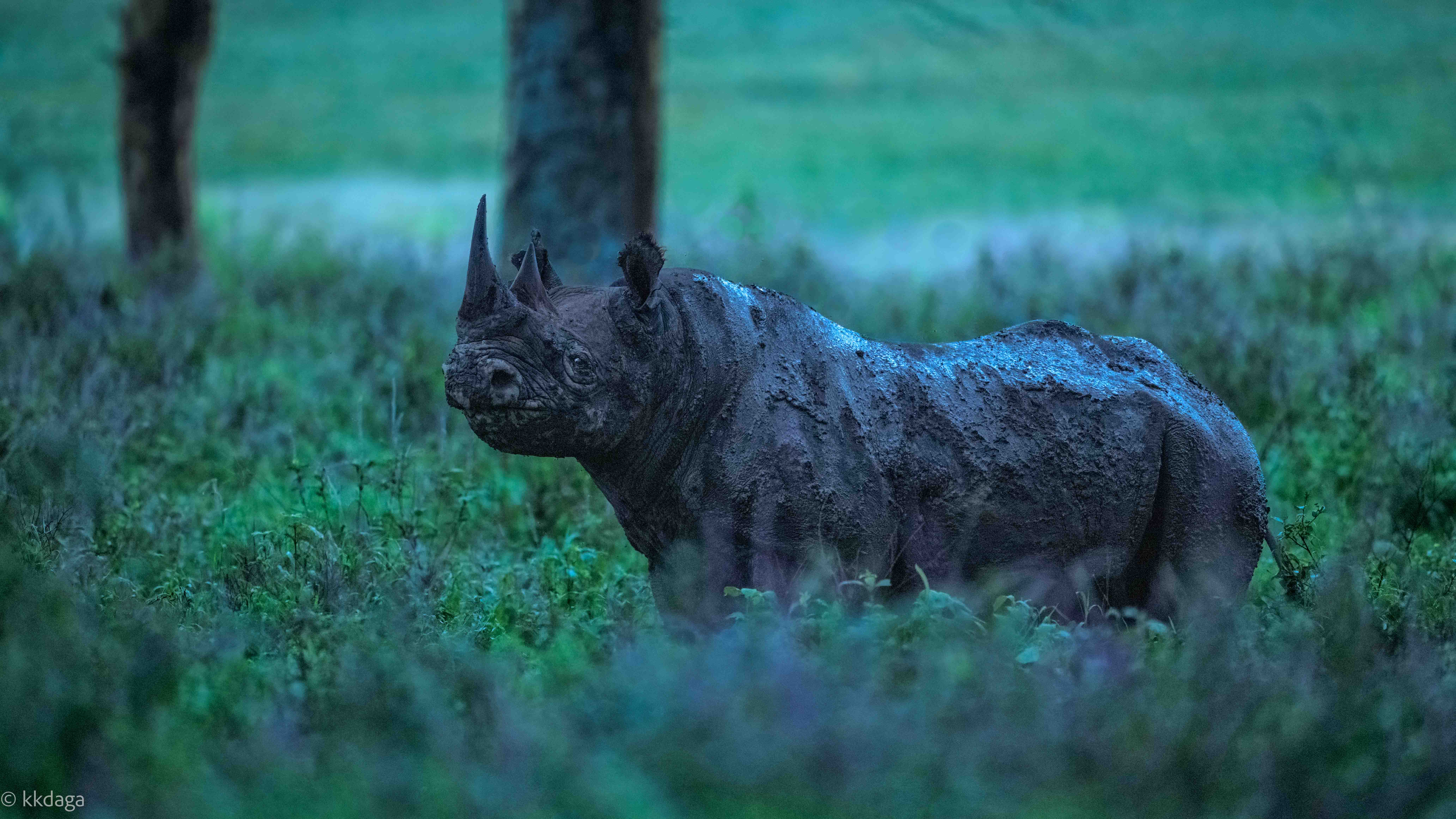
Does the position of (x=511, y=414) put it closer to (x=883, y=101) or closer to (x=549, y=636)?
(x=549, y=636)

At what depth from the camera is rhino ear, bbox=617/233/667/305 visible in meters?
4.24

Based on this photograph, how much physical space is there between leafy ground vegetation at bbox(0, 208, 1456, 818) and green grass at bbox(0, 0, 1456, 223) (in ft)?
37.0

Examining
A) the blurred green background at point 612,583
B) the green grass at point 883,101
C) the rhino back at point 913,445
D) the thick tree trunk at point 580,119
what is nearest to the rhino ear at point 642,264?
the rhino back at point 913,445

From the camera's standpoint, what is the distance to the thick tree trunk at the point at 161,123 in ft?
37.3

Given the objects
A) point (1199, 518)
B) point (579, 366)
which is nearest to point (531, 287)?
point (579, 366)

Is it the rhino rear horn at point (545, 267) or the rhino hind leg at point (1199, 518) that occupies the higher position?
the rhino rear horn at point (545, 267)

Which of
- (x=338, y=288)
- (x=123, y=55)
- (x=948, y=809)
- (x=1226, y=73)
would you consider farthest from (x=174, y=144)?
(x=1226, y=73)

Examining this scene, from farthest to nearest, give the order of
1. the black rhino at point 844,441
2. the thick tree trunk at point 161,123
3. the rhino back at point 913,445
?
the thick tree trunk at point 161,123, the rhino back at point 913,445, the black rhino at point 844,441

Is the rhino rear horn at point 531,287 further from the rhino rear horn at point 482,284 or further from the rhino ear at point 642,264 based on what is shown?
the rhino ear at point 642,264

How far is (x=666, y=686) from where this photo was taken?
10.9 feet

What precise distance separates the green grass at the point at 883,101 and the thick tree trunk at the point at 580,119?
9090 mm

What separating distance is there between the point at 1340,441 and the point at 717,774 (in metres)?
5.18

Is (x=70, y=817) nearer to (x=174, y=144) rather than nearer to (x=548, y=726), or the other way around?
(x=548, y=726)

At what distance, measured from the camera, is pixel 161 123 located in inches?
463
